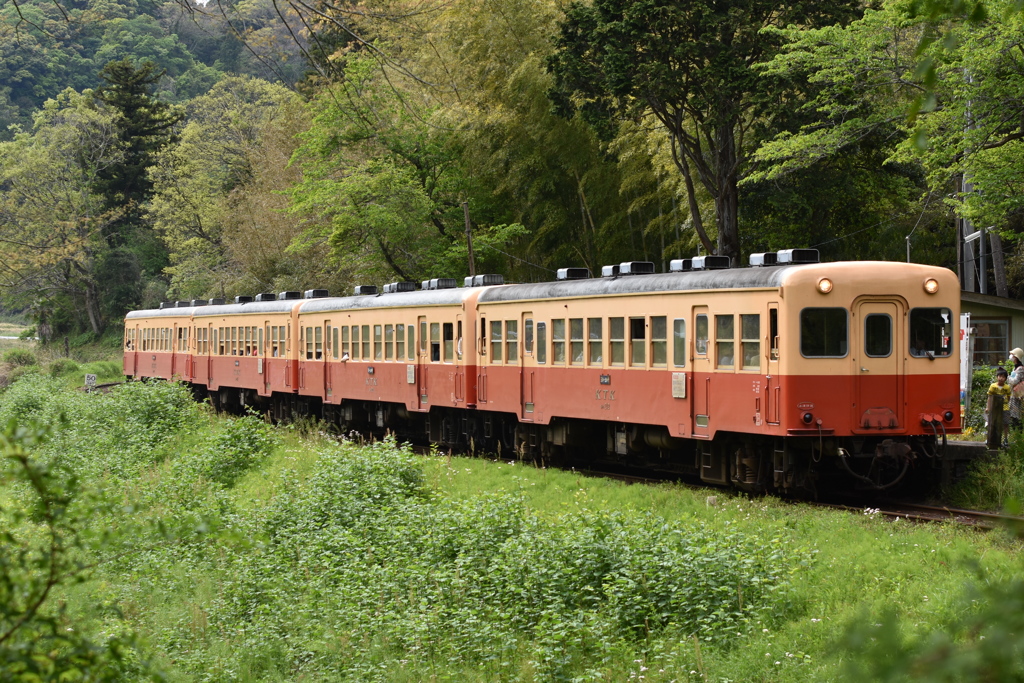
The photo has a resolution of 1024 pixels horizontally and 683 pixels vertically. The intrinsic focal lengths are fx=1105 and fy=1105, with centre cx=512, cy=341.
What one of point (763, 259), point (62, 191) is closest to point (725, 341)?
point (763, 259)

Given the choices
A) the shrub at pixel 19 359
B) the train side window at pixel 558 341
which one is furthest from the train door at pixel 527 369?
the shrub at pixel 19 359

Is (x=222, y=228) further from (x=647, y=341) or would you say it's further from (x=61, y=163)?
(x=647, y=341)

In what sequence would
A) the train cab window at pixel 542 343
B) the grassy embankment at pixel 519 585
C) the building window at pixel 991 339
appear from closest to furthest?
the grassy embankment at pixel 519 585 < the train cab window at pixel 542 343 < the building window at pixel 991 339

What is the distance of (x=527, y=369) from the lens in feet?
59.8

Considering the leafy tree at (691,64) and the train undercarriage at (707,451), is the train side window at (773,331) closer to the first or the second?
the train undercarriage at (707,451)

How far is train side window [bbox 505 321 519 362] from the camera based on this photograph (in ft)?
61.1

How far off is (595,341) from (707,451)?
8.79ft

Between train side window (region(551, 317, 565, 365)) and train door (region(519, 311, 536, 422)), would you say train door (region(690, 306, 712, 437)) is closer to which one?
train side window (region(551, 317, 565, 365))

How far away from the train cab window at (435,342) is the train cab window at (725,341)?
7.56 m

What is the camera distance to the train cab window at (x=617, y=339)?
15992 millimetres

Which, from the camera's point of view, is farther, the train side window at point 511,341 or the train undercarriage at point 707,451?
the train side window at point 511,341

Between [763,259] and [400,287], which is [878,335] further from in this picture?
[400,287]

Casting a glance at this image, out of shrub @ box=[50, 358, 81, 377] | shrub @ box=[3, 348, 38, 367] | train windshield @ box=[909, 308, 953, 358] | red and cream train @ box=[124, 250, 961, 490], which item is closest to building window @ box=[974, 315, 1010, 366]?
red and cream train @ box=[124, 250, 961, 490]

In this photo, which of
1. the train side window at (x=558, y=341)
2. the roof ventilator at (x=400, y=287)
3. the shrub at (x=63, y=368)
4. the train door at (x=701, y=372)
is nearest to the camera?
the train door at (x=701, y=372)
